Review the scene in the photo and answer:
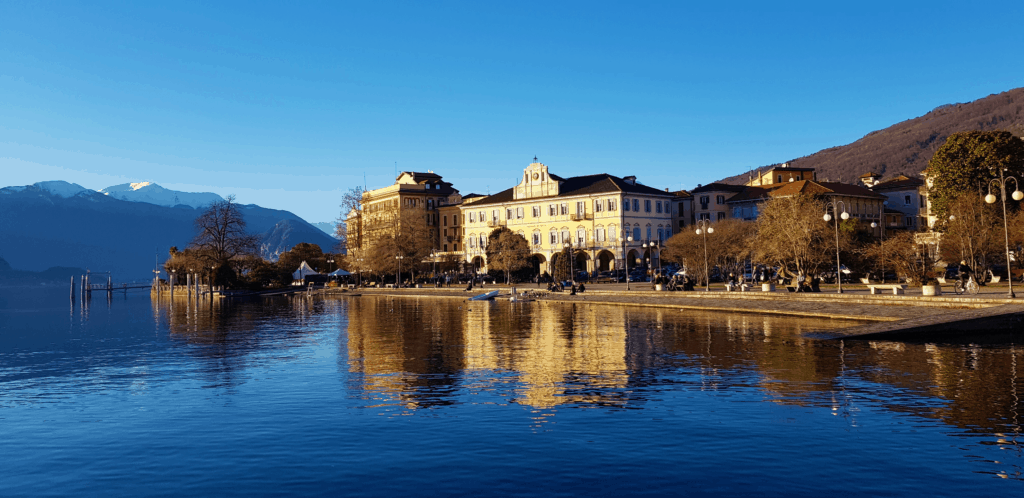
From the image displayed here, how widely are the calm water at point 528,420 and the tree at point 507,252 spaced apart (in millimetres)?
63747

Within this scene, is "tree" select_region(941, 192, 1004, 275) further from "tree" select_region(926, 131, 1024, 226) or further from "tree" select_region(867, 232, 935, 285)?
"tree" select_region(926, 131, 1024, 226)

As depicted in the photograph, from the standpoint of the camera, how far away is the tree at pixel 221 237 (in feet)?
331

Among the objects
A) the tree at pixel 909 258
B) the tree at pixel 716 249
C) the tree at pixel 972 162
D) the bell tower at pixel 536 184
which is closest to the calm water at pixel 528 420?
the tree at pixel 909 258

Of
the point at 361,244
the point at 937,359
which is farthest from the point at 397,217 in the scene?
the point at 937,359

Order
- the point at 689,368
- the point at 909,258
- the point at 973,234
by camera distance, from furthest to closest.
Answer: the point at 973,234, the point at 909,258, the point at 689,368

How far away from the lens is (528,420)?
46.8 ft

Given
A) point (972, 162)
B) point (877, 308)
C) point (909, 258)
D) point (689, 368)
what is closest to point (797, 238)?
point (909, 258)

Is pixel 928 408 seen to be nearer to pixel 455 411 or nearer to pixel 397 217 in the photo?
pixel 455 411

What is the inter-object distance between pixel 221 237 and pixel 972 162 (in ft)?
281

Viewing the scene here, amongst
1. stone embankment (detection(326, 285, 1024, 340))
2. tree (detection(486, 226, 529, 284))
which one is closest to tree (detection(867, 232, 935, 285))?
stone embankment (detection(326, 285, 1024, 340))

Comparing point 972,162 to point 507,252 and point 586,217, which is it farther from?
point 507,252

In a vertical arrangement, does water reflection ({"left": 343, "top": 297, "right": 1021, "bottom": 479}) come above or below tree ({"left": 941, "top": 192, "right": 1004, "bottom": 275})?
below

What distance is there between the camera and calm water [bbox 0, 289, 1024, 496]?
10578 millimetres

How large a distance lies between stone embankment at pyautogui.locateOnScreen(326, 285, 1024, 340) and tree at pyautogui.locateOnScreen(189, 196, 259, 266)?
5788 cm
